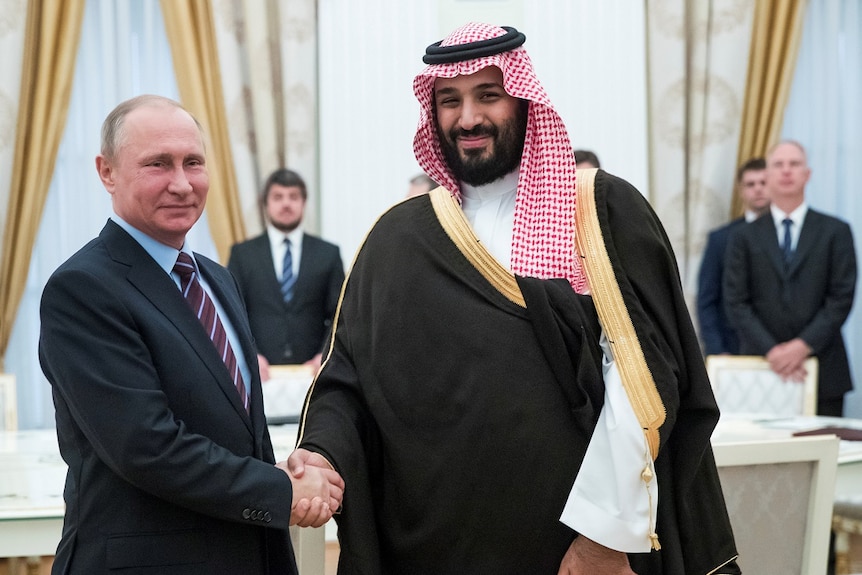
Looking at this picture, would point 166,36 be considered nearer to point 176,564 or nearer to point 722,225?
point 722,225

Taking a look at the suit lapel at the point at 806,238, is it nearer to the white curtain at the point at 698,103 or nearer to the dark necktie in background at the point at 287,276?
the white curtain at the point at 698,103

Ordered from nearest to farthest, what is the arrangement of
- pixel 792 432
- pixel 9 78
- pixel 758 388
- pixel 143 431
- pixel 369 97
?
pixel 143 431 < pixel 792 432 < pixel 758 388 < pixel 9 78 < pixel 369 97

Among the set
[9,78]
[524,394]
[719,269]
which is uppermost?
[9,78]

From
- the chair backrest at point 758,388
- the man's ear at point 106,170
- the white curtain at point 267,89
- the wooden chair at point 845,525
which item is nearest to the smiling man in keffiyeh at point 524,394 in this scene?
the man's ear at point 106,170

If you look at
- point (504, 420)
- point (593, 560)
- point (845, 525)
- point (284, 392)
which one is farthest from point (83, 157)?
point (593, 560)

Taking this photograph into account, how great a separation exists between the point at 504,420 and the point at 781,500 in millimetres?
961

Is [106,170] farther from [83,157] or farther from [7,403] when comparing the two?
[83,157]

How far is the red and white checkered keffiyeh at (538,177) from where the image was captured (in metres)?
2.31

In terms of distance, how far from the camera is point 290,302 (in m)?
5.98

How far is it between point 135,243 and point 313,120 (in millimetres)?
4801

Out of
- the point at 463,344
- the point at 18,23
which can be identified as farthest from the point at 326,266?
the point at 463,344

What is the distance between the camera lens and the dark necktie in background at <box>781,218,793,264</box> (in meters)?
5.92

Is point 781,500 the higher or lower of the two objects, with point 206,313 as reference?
lower

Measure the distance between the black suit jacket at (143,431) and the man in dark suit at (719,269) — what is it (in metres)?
4.70
